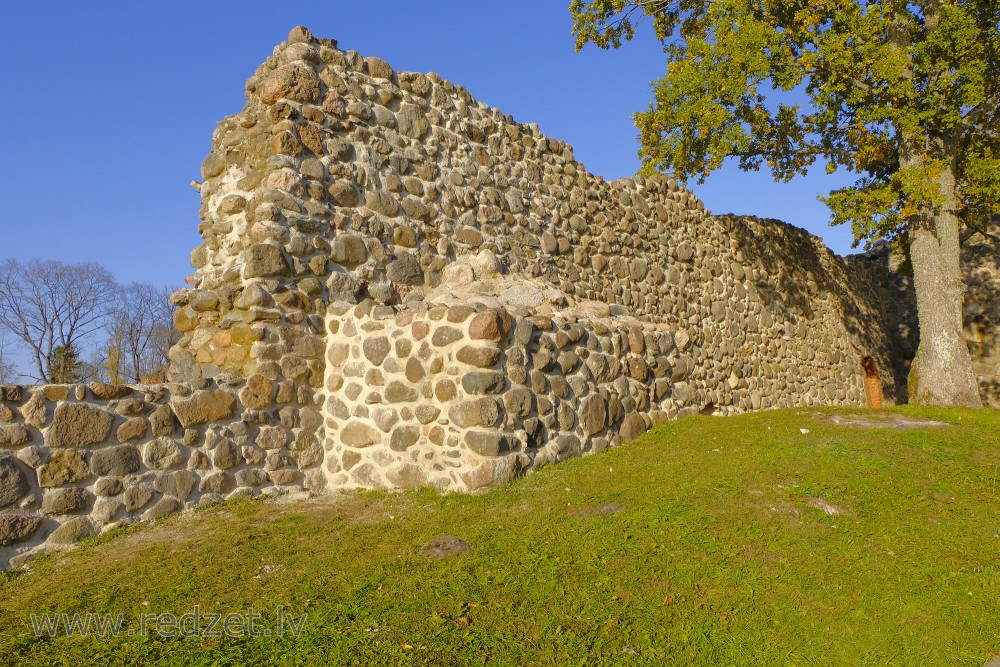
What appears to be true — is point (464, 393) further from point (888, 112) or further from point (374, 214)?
point (888, 112)

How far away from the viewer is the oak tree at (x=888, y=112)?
10.8 meters

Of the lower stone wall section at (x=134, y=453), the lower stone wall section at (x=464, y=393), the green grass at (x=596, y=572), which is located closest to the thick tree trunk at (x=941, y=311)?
the green grass at (x=596, y=572)

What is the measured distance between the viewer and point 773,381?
13.2m

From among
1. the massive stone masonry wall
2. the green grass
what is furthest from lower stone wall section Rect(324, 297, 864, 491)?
the green grass

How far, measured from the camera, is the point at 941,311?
37.6 feet

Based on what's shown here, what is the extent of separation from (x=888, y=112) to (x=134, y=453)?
11035 millimetres

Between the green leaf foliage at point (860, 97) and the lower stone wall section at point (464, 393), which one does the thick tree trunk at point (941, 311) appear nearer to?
the green leaf foliage at point (860, 97)

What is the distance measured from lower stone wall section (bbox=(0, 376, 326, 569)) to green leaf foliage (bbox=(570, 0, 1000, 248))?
8.01 meters

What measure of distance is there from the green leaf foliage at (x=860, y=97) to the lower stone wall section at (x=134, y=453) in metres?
8.01

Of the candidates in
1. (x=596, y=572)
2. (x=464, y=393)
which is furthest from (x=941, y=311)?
(x=596, y=572)

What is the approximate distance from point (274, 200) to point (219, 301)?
105cm

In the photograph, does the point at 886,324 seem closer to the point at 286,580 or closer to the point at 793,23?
Answer: the point at 793,23

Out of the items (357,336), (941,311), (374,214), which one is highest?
(374,214)

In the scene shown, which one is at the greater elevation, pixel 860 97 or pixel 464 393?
pixel 860 97
